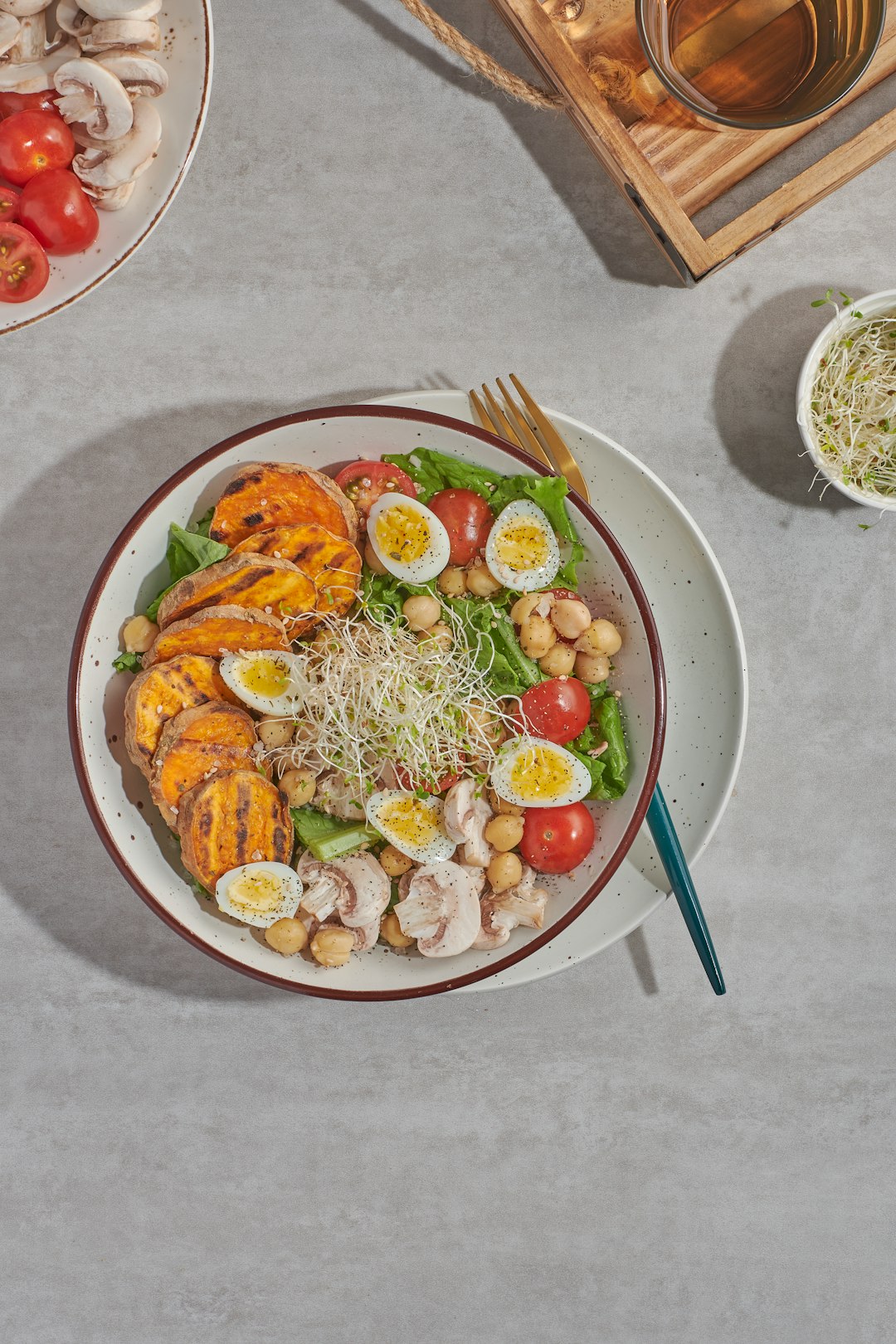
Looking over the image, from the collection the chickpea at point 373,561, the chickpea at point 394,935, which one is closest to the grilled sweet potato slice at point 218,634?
the chickpea at point 373,561

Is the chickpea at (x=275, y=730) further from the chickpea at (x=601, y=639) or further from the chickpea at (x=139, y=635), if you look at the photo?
the chickpea at (x=601, y=639)

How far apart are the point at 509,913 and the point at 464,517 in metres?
0.93

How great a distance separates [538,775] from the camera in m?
2.15

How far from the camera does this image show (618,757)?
2188mm

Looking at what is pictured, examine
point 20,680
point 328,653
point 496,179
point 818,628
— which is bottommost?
point 818,628

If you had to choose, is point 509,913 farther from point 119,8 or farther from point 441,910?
point 119,8

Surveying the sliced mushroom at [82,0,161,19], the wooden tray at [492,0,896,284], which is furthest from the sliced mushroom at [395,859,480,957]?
the sliced mushroom at [82,0,161,19]

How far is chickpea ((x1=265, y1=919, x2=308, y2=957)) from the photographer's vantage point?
7.06 feet

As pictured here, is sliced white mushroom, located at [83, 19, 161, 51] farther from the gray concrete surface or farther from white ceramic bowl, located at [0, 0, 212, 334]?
the gray concrete surface

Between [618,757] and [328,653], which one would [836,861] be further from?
[328,653]

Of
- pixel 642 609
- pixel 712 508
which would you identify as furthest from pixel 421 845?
pixel 712 508

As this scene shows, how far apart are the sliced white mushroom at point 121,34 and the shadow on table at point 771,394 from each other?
64.9 inches

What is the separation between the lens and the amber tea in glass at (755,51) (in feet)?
7.20

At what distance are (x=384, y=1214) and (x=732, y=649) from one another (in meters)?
1.93
